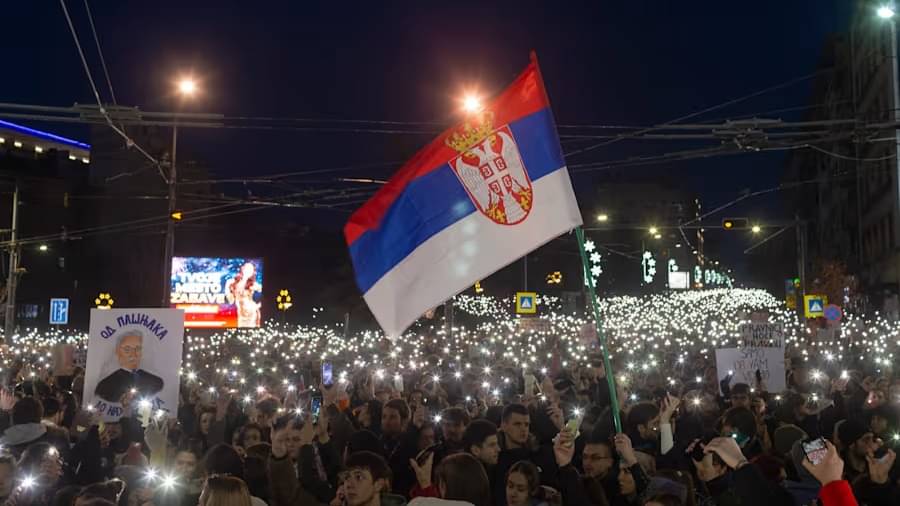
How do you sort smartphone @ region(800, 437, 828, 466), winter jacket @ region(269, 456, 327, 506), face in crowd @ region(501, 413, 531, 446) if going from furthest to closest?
face in crowd @ region(501, 413, 531, 446), winter jacket @ region(269, 456, 327, 506), smartphone @ region(800, 437, 828, 466)

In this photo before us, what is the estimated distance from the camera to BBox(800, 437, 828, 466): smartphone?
3.72 metres

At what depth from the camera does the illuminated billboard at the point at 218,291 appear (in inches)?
1822

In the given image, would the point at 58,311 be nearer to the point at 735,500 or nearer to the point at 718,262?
the point at 735,500

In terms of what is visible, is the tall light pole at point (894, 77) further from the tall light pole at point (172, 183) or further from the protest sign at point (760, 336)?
the tall light pole at point (172, 183)

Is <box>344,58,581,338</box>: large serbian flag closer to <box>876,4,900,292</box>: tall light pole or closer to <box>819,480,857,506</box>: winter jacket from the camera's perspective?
<box>819,480,857,506</box>: winter jacket

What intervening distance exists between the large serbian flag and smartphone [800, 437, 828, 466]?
11.5 ft

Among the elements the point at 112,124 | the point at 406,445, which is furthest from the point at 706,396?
the point at 112,124

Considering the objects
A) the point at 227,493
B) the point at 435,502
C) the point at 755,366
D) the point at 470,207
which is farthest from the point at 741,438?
the point at 755,366

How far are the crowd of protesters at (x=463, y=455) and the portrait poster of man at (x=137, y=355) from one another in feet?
1.00

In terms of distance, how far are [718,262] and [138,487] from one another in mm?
107586

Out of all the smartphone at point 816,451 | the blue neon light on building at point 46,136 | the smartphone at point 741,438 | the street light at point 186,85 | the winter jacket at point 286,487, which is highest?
the blue neon light on building at point 46,136

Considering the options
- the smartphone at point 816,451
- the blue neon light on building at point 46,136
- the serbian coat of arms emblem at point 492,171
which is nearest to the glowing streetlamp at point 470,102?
the serbian coat of arms emblem at point 492,171

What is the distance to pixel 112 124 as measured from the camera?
13.8 m

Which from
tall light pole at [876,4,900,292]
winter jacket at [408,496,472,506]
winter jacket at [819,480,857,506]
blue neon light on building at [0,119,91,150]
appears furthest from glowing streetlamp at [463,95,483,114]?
blue neon light on building at [0,119,91,150]
